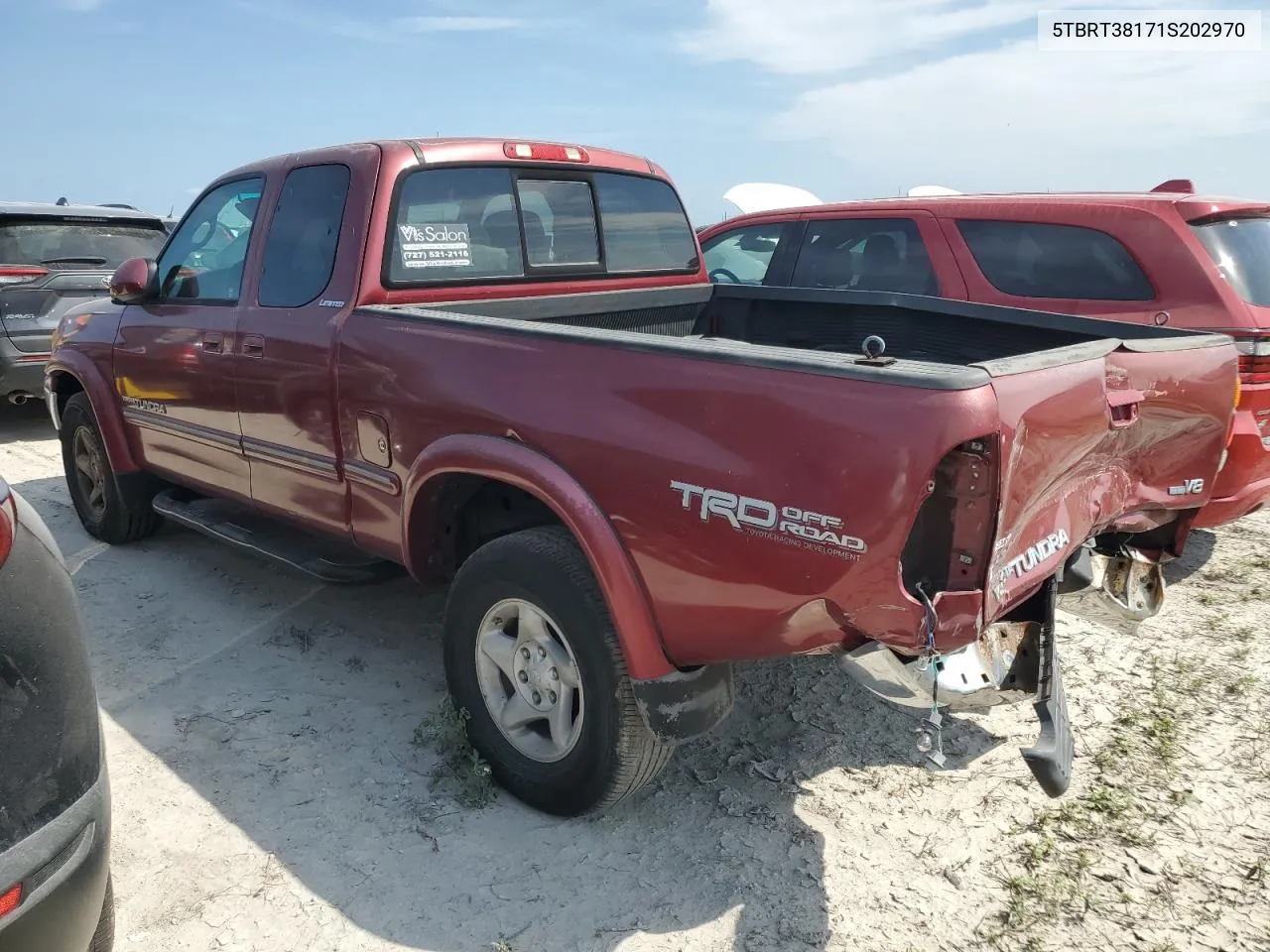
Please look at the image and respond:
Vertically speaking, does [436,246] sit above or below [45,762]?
above

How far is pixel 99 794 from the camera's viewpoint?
1843 mm

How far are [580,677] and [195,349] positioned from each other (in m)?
2.46

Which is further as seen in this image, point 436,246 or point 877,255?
point 877,255

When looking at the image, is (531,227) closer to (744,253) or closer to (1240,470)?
(744,253)

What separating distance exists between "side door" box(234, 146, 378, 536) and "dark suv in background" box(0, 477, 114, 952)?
60.3 inches

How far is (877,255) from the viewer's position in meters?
5.81

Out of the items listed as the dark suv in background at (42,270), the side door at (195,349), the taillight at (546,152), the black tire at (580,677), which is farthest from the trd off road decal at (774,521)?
the dark suv in background at (42,270)

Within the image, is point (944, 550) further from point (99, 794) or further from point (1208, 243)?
point (1208, 243)

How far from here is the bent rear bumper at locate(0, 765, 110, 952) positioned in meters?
1.65

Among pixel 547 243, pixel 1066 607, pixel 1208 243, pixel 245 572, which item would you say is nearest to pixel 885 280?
pixel 1208 243

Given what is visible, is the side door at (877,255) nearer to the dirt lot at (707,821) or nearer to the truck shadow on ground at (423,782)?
the dirt lot at (707,821)

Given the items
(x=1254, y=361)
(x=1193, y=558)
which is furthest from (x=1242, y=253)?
(x=1193, y=558)

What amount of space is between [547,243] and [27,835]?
2.86 meters

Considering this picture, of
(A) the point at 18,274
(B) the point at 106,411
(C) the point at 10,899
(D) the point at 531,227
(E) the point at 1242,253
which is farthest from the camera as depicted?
(A) the point at 18,274
